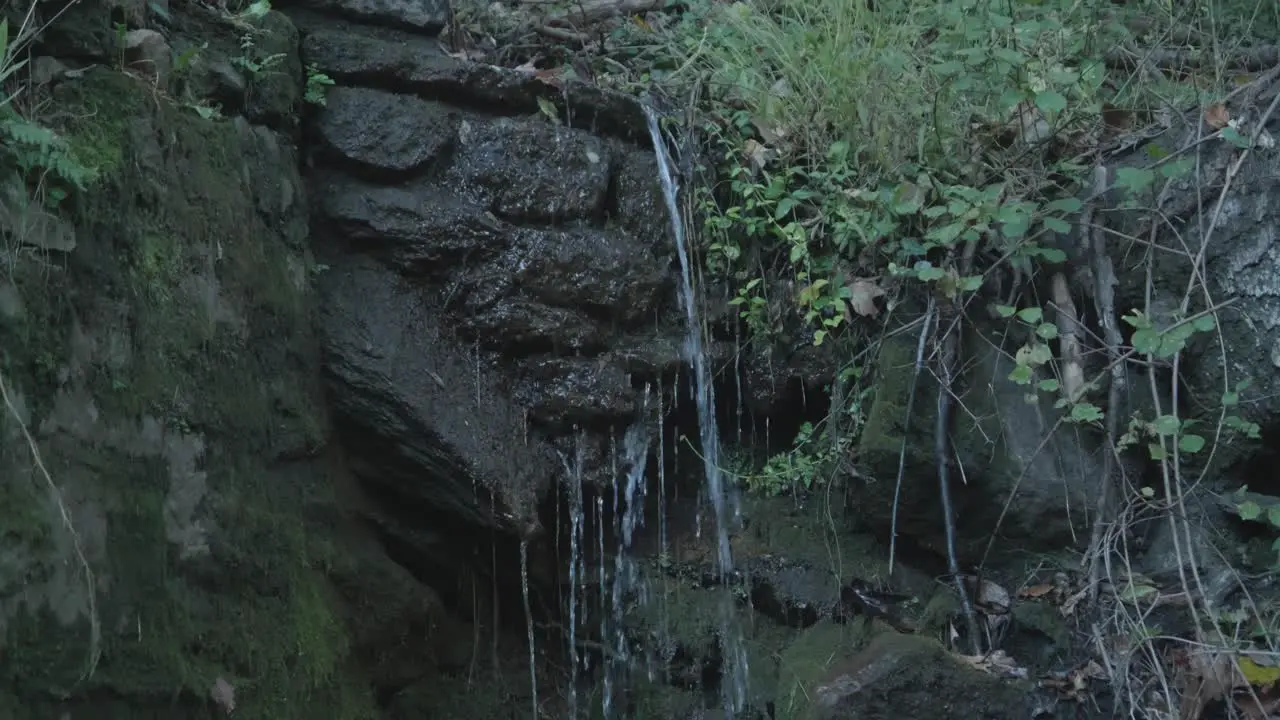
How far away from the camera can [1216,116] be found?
4.16m

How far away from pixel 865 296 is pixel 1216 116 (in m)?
1.52

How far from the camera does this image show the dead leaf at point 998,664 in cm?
384

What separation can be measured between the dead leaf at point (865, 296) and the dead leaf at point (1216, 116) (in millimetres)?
1416

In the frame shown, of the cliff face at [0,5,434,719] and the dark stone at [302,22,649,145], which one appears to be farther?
the dark stone at [302,22,649,145]

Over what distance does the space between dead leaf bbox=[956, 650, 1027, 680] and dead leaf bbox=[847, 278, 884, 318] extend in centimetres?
142

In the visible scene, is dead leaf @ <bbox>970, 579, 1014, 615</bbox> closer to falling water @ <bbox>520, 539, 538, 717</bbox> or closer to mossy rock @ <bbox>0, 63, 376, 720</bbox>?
falling water @ <bbox>520, 539, 538, 717</bbox>

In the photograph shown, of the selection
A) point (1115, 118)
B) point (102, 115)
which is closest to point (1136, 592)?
point (1115, 118)

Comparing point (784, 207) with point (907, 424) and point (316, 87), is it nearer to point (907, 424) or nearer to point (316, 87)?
point (907, 424)

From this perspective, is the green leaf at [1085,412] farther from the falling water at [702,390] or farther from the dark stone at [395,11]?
the dark stone at [395,11]

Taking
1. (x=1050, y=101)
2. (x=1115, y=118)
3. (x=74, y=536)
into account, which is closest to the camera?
(x=74, y=536)

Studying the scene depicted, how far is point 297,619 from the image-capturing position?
3.32 m


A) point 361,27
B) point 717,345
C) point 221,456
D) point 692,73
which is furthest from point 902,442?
point 361,27

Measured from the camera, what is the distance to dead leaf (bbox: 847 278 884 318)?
4.42 metres

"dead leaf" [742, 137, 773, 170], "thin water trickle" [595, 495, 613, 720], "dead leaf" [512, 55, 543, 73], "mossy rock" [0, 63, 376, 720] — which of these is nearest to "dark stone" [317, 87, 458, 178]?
"mossy rock" [0, 63, 376, 720]
